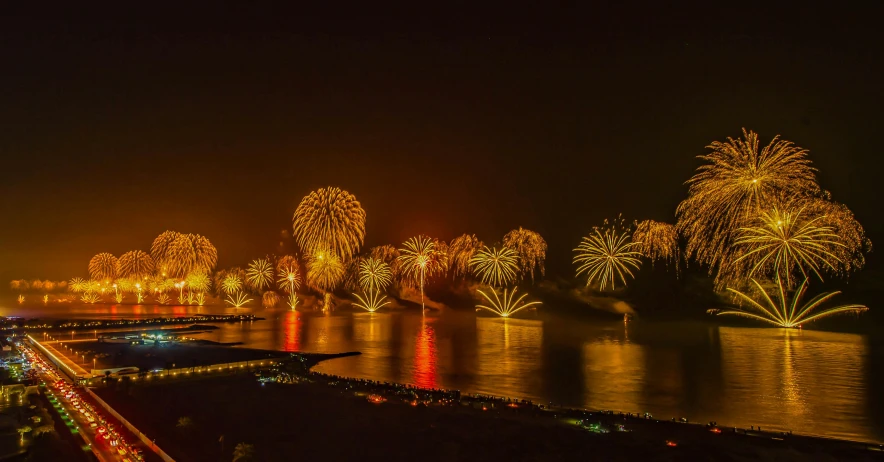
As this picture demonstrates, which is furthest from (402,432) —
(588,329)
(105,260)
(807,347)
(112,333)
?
Answer: (105,260)

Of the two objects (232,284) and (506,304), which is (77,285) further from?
(506,304)

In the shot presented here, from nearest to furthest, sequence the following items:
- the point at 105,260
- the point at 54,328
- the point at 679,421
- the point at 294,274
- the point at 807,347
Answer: the point at 679,421
the point at 807,347
the point at 54,328
the point at 294,274
the point at 105,260

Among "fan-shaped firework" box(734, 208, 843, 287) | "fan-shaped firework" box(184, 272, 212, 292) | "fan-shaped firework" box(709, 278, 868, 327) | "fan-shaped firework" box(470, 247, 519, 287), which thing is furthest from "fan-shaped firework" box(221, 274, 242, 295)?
"fan-shaped firework" box(734, 208, 843, 287)

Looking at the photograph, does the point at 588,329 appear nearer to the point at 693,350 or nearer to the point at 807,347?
the point at 693,350

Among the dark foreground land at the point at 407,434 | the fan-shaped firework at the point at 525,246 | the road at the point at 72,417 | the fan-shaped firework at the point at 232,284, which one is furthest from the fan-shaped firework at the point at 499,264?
the fan-shaped firework at the point at 232,284

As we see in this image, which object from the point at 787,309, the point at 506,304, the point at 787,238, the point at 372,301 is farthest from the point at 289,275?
the point at 787,238

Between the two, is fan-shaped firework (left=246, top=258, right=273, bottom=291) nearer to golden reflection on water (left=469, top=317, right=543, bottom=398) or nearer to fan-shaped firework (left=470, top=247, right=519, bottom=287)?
fan-shaped firework (left=470, top=247, right=519, bottom=287)
